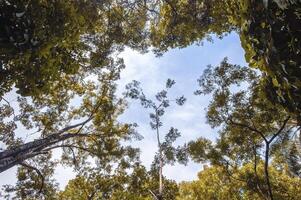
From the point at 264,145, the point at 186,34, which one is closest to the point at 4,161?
the point at 186,34

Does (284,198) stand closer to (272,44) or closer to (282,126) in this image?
(282,126)

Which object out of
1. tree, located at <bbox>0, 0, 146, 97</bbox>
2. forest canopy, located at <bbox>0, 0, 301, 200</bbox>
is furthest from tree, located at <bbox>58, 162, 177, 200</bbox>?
Result: tree, located at <bbox>0, 0, 146, 97</bbox>

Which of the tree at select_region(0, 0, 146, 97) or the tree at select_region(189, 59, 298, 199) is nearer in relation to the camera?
the tree at select_region(0, 0, 146, 97)

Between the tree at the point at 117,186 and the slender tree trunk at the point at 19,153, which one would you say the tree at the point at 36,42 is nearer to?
the slender tree trunk at the point at 19,153

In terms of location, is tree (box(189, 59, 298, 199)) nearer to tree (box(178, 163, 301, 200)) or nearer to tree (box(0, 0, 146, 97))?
tree (box(178, 163, 301, 200))

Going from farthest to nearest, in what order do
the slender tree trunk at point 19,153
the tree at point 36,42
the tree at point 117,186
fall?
the tree at point 117,186
the slender tree trunk at point 19,153
the tree at point 36,42

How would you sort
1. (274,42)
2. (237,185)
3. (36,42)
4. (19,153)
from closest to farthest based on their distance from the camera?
(274,42) → (36,42) → (19,153) → (237,185)

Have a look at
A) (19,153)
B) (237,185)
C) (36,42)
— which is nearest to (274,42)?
(36,42)

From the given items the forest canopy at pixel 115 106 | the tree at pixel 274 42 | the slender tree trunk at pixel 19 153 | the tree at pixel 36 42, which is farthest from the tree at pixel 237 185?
the tree at pixel 274 42

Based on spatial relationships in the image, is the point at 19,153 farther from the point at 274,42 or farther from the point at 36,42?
the point at 274,42

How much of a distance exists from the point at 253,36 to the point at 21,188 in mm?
18700

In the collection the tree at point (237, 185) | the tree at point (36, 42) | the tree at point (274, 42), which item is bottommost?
the tree at point (274, 42)

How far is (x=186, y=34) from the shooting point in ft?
51.7

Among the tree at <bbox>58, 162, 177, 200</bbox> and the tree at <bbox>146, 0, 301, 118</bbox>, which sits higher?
the tree at <bbox>58, 162, 177, 200</bbox>
